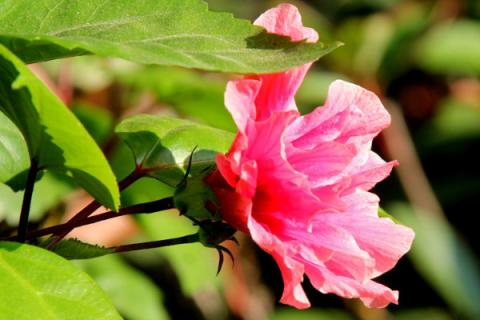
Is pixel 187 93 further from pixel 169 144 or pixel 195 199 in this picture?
pixel 195 199

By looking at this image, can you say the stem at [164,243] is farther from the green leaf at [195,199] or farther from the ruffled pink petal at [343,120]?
the ruffled pink petal at [343,120]

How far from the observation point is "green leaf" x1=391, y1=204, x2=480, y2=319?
125 inches

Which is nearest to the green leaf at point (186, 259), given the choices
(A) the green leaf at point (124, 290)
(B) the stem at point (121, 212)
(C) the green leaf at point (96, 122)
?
(A) the green leaf at point (124, 290)

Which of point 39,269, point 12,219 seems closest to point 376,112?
point 39,269

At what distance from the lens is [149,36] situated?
3.08ft

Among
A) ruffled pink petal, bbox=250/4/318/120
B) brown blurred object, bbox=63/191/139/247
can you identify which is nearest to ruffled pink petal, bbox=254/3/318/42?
ruffled pink petal, bbox=250/4/318/120

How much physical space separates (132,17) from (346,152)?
0.23 meters

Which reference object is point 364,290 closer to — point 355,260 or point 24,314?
point 355,260

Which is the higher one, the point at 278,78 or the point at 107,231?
the point at 278,78

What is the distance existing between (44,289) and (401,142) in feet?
8.55

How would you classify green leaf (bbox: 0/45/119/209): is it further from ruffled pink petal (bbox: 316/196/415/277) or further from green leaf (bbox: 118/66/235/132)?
green leaf (bbox: 118/66/235/132)

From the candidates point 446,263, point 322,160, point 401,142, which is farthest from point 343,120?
point 401,142

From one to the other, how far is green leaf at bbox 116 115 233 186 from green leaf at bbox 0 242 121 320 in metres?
0.17

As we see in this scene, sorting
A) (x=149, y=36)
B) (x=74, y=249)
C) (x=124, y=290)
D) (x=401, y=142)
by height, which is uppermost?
(x=149, y=36)
